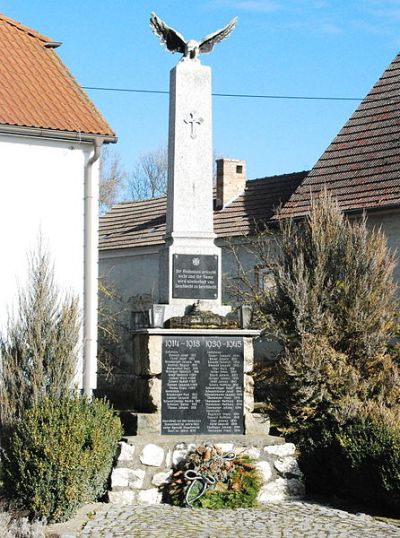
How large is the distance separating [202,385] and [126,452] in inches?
46.3

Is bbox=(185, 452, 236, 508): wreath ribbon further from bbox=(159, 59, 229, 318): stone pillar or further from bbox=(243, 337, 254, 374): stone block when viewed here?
bbox=(159, 59, 229, 318): stone pillar

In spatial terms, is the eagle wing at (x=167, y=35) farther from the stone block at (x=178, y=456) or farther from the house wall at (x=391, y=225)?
the house wall at (x=391, y=225)

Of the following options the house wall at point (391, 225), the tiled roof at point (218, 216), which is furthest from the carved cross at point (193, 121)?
the tiled roof at point (218, 216)

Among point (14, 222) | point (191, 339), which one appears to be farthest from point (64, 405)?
point (14, 222)

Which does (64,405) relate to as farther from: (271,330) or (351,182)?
(351,182)

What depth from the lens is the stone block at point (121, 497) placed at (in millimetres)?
10344

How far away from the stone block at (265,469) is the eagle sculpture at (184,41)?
15.8 feet

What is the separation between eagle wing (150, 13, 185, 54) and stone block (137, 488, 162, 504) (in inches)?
203

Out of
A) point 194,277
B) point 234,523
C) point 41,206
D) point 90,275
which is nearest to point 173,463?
point 234,523

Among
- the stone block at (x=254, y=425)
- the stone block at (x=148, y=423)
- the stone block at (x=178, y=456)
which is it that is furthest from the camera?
the stone block at (x=254, y=425)

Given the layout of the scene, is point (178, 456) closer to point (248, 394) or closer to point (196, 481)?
point (196, 481)

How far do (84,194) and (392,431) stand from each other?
297 inches

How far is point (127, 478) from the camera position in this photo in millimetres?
10398

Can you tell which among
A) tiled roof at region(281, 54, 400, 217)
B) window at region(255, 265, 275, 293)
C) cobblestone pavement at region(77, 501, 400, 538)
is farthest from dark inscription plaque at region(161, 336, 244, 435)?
tiled roof at region(281, 54, 400, 217)
